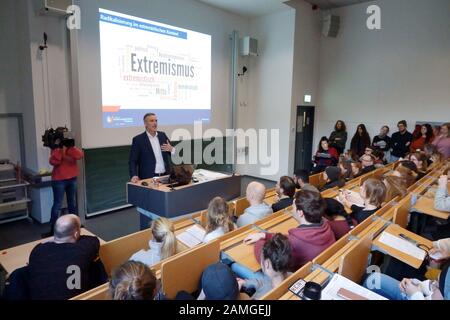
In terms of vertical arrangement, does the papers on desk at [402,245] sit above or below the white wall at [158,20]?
below

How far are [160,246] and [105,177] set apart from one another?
324cm

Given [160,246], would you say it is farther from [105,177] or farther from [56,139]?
[105,177]

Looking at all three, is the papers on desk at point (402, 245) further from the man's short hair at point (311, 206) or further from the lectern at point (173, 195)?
the lectern at point (173, 195)

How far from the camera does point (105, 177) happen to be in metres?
4.70

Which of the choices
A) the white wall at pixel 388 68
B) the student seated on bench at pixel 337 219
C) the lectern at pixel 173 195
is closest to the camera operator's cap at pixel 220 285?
the student seated on bench at pixel 337 219

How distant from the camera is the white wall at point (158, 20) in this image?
424 centimetres

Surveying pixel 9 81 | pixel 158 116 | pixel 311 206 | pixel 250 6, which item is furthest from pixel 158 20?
pixel 311 206

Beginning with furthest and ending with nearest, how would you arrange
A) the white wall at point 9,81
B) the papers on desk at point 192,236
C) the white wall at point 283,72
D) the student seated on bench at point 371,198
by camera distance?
the white wall at point 283,72
the white wall at point 9,81
the student seated on bench at point 371,198
the papers on desk at point 192,236

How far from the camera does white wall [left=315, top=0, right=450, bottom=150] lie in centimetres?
602

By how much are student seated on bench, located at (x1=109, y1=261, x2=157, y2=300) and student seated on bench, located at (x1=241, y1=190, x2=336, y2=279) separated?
0.75 metres

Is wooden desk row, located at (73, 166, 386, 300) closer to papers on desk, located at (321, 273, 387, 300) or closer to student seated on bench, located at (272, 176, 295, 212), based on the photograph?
student seated on bench, located at (272, 176, 295, 212)

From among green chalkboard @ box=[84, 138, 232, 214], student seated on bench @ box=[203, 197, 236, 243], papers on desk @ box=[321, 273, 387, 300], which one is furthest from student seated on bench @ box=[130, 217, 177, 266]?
green chalkboard @ box=[84, 138, 232, 214]

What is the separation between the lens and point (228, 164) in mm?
7035

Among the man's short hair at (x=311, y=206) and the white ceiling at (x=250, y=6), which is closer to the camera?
the man's short hair at (x=311, y=206)
